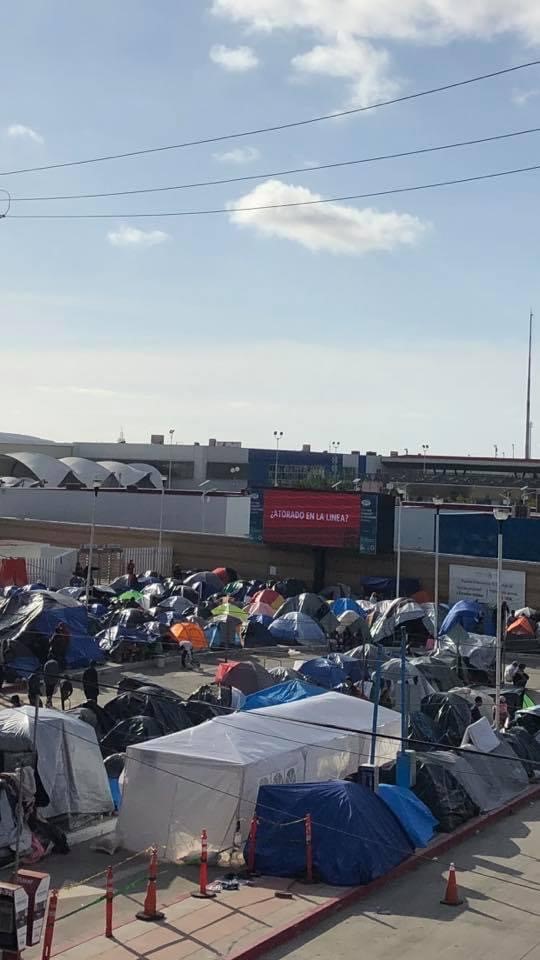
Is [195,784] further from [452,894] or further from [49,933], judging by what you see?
[49,933]

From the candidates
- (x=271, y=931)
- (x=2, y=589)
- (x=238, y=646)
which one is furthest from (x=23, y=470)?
(x=271, y=931)

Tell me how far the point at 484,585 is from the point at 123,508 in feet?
94.9

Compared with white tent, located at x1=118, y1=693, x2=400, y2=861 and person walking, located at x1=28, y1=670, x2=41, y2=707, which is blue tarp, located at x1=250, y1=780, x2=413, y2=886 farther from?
person walking, located at x1=28, y1=670, x2=41, y2=707

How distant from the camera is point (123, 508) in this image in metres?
65.2

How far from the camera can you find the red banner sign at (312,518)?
149ft

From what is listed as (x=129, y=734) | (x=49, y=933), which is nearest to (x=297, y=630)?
(x=129, y=734)

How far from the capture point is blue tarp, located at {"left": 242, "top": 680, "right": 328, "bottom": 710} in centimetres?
2111

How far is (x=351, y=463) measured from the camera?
361ft

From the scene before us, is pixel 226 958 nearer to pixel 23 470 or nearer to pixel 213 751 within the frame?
pixel 213 751

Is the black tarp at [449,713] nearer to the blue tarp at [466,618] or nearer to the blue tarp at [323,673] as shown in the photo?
the blue tarp at [323,673]

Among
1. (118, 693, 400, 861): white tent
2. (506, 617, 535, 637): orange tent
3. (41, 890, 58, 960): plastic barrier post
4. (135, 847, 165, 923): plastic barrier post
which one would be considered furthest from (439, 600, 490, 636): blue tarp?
(41, 890, 58, 960): plastic barrier post

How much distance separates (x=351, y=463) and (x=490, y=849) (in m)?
93.8

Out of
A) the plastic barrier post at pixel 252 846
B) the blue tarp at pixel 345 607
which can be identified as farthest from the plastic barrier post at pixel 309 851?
the blue tarp at pixel 345 607

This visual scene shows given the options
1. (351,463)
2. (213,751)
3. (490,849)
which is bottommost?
(490,849)
